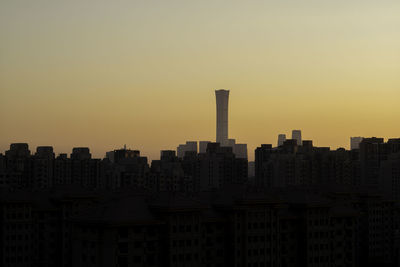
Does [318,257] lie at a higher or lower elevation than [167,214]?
lower

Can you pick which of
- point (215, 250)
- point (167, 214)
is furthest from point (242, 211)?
point (167, 214)

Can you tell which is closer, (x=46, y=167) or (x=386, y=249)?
(x=386, y=249)

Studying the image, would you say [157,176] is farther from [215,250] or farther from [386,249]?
[215,250]

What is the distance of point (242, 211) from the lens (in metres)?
89.0

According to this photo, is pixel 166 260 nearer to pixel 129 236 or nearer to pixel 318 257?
pixel 129 236

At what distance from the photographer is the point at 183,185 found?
186 m

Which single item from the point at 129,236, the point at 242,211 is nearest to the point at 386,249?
the point at 242,211

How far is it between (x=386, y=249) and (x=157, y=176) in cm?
7223

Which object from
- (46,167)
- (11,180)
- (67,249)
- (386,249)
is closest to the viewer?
(67,249)

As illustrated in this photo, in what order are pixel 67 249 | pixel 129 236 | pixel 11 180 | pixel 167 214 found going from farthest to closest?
pixel 11 180 → pixel 67 249 → pixel 167 214 → pixel 129 236

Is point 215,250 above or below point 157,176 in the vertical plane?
below

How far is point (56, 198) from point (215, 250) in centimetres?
3028

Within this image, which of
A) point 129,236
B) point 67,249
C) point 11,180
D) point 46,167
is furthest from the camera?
point 46,167

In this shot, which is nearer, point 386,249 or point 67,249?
point 67,249
